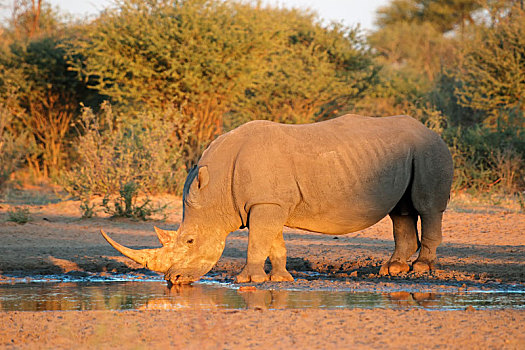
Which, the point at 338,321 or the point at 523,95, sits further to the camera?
the point at 523,95

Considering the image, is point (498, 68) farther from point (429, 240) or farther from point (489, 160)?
point (429, 240)

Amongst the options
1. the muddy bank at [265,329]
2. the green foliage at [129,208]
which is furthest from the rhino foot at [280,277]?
the green foliage at [129,208]

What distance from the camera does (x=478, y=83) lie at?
68.9ft

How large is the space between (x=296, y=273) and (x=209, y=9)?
12296 mm

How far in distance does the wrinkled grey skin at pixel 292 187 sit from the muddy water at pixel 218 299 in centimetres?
37

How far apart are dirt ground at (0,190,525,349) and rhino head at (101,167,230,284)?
2.35 ft

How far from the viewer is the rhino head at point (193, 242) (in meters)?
6.88

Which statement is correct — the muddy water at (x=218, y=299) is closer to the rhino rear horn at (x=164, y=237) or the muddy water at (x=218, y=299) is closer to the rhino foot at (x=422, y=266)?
the rhino rear horn at (x=164, y=237)

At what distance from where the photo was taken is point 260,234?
679cm

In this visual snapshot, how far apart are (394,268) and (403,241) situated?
0.34 metres

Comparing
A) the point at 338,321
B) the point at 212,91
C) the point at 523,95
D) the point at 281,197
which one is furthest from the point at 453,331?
the point at 523,95

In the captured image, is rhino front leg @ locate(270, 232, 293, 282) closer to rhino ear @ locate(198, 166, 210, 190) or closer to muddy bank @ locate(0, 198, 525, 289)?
muddy bank @ locate(0, 198, 525, 289)

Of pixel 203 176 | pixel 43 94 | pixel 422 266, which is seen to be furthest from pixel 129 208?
pixel 43 94

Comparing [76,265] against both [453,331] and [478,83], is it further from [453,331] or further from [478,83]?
[478,83]
